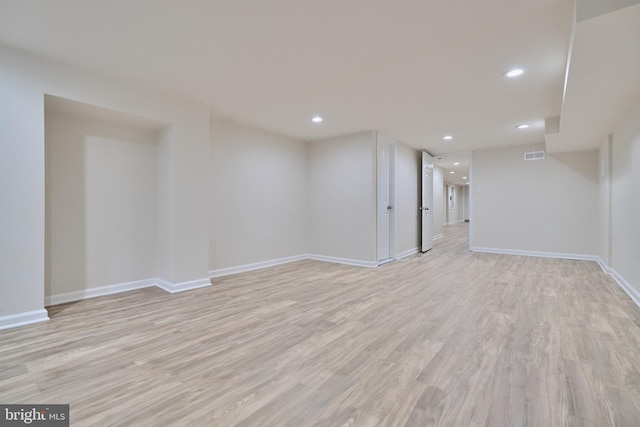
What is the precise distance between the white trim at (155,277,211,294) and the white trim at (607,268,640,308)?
185 inches

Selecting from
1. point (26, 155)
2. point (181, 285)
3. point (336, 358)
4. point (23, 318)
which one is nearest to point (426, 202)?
point (181, 285)

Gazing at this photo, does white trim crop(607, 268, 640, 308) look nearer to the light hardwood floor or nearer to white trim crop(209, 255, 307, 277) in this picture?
the light hardwood floor

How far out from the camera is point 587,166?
5516 millimetres

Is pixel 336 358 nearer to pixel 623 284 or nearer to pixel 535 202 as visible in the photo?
pixel 623 284

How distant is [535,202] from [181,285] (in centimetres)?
657

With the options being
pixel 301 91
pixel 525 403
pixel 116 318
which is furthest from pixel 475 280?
pixel 116 318

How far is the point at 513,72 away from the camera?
9.25 feet

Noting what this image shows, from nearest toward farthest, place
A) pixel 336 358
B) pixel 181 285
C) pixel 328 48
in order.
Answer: pixel 336 358 → pixel 328 48 → pixel 181 285

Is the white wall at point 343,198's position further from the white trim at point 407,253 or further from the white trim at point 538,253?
the white trim at point 538,253

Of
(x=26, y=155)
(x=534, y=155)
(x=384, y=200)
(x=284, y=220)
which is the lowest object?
(x=284, y=220)

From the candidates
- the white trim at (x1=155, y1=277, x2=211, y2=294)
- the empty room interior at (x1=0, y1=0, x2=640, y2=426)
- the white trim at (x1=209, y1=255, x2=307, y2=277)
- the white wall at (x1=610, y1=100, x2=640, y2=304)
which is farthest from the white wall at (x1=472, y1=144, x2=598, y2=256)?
the white trim at (x1=155, y1=277, x2=211, y2=294)

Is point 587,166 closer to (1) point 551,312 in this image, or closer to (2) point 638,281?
(2) point 638,281

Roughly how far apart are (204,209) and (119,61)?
1761mm

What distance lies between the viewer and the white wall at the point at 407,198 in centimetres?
586
